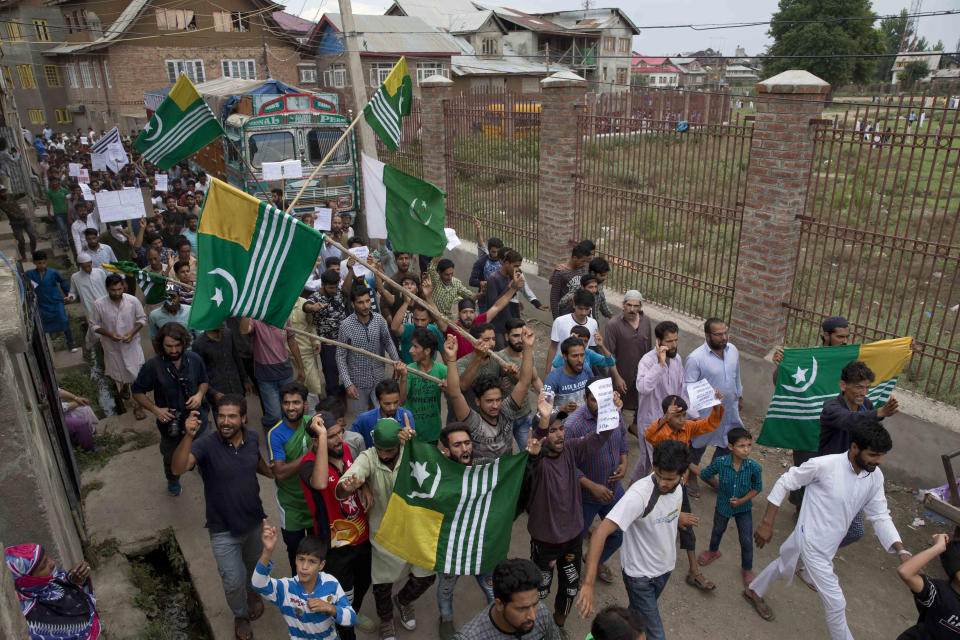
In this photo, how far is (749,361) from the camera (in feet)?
24.1

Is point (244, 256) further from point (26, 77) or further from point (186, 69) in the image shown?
point (26, 77)

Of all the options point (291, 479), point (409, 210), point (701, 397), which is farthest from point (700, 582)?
point (409, 210)

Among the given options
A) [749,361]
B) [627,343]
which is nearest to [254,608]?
[627,343]

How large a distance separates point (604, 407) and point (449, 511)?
1.14 m

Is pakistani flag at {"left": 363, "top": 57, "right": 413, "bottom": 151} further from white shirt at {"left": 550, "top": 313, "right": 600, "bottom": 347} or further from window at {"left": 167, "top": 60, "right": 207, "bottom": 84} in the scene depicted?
window at {"left": 167, "top": 60, "right": 207, "bottom": 84}

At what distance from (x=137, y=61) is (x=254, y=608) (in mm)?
36861

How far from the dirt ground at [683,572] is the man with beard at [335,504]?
85 centimetres

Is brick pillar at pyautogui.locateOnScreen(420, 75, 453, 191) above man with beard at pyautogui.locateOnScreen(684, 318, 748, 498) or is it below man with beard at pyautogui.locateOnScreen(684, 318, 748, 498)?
above

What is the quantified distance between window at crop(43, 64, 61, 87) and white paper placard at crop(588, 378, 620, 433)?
4878cm

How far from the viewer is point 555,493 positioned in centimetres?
405

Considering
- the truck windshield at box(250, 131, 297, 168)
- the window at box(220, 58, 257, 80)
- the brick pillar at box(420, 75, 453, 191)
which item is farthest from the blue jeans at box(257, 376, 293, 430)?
the window at box(220, 58, 257, 80)

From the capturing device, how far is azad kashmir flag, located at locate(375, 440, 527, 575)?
3902 mm

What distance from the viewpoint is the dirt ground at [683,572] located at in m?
4.64

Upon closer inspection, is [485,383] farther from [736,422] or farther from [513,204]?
[513,204]
